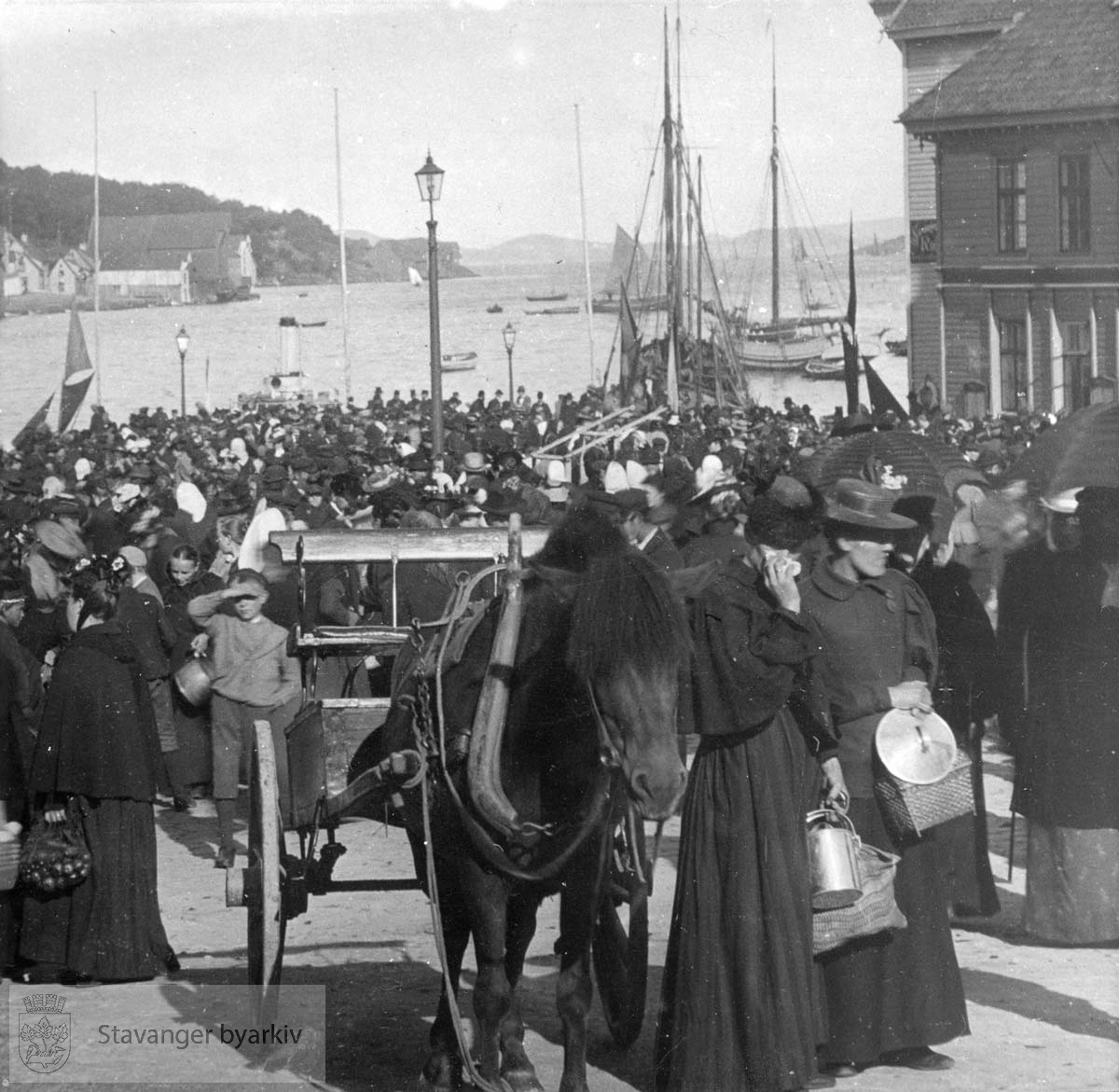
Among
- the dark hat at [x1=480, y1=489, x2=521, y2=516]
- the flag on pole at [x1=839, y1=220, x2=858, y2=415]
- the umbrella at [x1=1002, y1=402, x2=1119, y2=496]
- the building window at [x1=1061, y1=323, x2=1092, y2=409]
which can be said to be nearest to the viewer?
the umbrella at [x1=1002, y1=402, x2=1119, y2=496]

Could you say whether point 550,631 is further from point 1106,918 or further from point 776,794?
point 1106,918

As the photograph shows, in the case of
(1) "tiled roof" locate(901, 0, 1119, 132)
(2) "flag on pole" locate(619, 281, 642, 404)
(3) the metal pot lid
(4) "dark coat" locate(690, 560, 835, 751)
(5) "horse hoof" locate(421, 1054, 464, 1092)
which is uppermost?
(1) "tiled roof" locate(901, 0, 1119, 132)

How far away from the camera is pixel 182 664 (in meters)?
10.7

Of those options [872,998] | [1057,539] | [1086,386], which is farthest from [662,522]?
[1086,386]

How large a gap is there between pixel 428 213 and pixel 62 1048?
14445 millimetres

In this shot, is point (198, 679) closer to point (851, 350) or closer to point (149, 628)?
point (149, 628)

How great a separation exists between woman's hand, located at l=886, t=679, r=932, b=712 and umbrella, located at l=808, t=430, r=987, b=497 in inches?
143

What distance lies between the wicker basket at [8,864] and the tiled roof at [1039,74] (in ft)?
95.4

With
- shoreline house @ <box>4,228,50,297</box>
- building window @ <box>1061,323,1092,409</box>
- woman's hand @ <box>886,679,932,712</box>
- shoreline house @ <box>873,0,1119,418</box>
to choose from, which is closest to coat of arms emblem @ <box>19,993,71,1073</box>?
woman's hand @ <box>886,679,932,712</box>

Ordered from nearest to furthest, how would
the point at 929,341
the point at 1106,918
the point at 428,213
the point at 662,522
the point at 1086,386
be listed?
the point at 1106,918
the point at 662,522
the point at 428,213
the point at 1086,386
the point at 929,341

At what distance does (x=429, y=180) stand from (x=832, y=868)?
14.9 m

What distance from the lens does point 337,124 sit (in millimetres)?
40969

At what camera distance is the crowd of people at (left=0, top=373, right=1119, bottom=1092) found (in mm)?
5602

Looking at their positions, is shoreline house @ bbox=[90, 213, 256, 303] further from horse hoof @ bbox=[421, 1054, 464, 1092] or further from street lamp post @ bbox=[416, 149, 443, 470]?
horse hoof @ bbox=[421, 1054, 464, 1092]
